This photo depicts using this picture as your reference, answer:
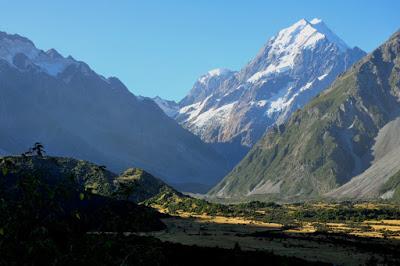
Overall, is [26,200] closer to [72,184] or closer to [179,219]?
[72,184]

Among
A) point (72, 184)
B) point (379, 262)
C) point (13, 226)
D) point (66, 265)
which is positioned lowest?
point (379, 262)

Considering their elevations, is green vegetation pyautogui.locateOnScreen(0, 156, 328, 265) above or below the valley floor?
above

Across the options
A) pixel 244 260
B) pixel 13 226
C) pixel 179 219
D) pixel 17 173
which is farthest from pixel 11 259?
pixel 179 219

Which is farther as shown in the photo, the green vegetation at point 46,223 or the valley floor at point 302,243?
the valley floor at point 302,243

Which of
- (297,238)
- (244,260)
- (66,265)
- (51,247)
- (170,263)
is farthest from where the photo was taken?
(297,238)

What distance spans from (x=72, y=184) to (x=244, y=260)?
5618 cm

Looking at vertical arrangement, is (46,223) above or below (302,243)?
above

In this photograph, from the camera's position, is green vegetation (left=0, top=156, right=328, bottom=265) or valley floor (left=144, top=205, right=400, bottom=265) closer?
green vegetation (left=0, top=156, right=328, bottom=265)

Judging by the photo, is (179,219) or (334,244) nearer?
(334,244)

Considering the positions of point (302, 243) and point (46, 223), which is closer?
point (46, 223)

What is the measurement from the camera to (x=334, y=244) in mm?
119312

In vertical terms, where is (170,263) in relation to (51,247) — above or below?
below

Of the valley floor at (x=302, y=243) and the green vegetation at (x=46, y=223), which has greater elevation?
the green vegetation at (x=46, y=223)

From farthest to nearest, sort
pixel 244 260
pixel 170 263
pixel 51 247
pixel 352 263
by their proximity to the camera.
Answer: pixel 352 263, pixel 244 260, pixel 170 263, pixel 51 247
